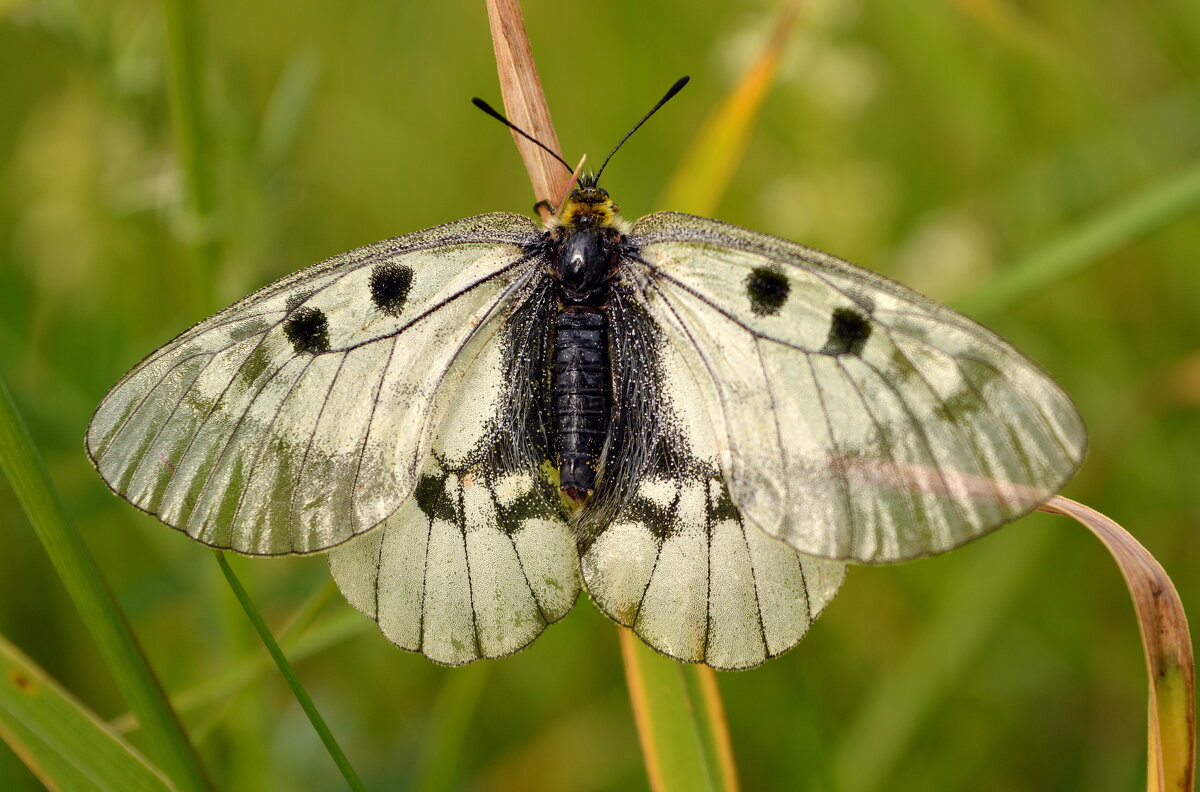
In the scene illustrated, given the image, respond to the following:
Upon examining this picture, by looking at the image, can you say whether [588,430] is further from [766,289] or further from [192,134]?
[192,134]

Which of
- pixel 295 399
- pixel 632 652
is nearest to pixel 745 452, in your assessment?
pixel 632 652

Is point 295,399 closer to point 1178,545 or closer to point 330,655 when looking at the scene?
point 330,655

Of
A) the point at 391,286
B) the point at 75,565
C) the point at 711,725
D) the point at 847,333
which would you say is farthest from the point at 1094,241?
the point at 75,565

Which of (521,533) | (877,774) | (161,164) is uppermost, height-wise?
(161,164)

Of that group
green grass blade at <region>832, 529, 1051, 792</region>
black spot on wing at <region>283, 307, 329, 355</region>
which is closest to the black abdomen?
black spot on wing at <region>283, 307, 329, 355</region>

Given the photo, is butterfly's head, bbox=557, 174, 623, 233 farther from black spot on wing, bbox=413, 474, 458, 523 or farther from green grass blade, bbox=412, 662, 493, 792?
green grass blade, bbox=412, 662, 493, 792

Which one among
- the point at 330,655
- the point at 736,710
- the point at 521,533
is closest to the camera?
the point at 521,533

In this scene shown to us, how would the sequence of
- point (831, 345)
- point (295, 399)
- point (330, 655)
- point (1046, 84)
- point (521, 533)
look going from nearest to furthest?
point (831, 345) < point (295, 399) < point (521, 533) < point (330, 655) < point (1046, 84)

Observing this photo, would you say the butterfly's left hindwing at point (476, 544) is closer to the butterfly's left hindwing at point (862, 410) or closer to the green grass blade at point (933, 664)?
the butterfly's left hindwing at point (862, 410)

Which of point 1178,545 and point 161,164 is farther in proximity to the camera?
point 1178,545
